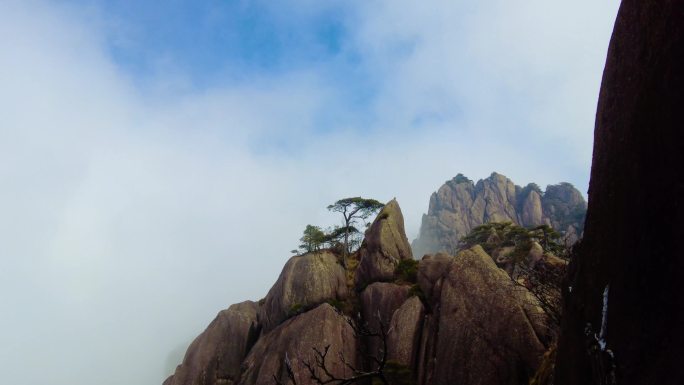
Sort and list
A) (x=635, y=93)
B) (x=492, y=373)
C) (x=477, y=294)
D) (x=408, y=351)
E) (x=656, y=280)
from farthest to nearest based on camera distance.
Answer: (x=408, y=351), (x=477, y=294), (x=492, y=373), (x=635, y=93), (x=656, y=280)

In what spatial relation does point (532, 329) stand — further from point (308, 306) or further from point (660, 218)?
point (308, 306)

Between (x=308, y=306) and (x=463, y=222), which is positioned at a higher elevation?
(x=463, y=222)

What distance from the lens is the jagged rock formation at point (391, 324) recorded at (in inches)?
806

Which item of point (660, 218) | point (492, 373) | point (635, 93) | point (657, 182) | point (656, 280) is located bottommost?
point (492, 373)

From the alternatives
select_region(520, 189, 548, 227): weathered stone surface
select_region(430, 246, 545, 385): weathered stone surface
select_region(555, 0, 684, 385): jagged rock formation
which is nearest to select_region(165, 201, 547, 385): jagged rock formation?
select_region(430, 246, 545, 385): weathered stone surface

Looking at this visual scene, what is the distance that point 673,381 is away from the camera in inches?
212

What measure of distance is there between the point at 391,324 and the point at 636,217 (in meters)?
24.3

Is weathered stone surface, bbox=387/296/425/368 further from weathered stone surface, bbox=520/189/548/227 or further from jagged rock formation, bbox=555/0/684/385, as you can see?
weathered stone surface, bbox=520/189/548/227

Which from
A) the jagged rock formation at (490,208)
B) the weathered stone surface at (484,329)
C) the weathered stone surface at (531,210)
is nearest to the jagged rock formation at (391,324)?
the weathered stone surface at (484,329)

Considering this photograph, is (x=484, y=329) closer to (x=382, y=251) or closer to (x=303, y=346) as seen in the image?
(x=303, y=346)

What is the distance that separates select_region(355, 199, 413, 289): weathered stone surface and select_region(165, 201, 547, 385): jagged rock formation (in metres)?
0.11

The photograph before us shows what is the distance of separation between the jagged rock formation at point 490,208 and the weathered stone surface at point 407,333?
90.1 metres

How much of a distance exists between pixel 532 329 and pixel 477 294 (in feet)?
13.2

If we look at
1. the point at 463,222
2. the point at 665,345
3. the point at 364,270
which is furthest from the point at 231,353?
the point at 463,222
